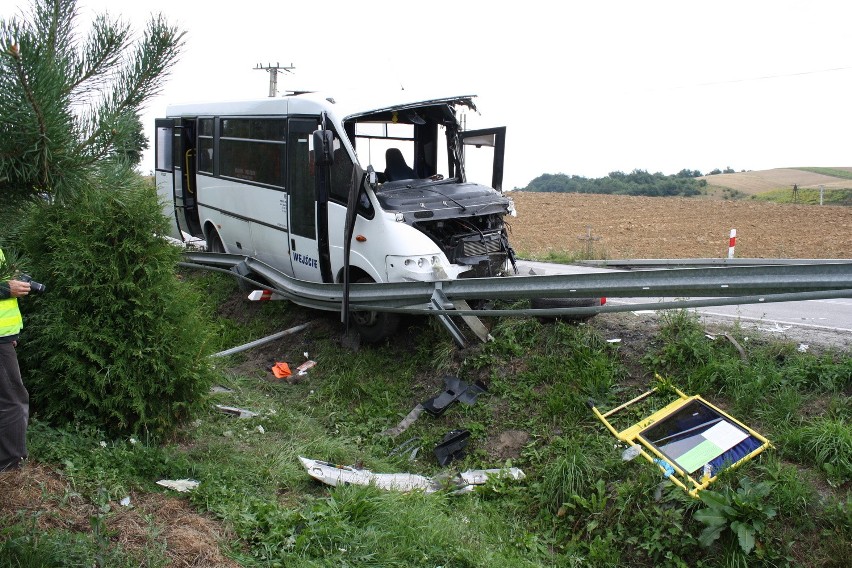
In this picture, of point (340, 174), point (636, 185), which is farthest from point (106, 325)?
point (636, 185)

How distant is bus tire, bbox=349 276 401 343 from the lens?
8102 millimetres

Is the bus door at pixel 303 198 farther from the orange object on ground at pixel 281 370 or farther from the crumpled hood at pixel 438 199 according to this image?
the orange object on ground at pixel 281 370

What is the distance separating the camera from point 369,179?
7.78 metres

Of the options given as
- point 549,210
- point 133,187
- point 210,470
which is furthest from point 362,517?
point 549,210

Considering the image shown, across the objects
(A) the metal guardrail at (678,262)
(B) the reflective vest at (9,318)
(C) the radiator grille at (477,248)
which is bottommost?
(A) the metal guardrail at (678,262)

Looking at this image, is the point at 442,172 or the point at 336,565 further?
the point at 442,172

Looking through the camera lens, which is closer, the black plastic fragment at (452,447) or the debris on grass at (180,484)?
the debris on grass at (180,484)

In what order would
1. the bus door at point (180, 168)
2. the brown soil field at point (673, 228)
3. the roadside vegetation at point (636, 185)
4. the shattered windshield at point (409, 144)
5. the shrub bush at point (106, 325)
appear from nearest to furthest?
1. the shrub bush at point (106, 325)
2. the shattered windshield at point (409, 144)
3. the bus door at point (180, 168)
4. the brown soil field at point (673, 228)
5. the roadside vegetation at point (636, 185)

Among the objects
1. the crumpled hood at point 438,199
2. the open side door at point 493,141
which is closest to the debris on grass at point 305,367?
the crumpled hood at point 438,199

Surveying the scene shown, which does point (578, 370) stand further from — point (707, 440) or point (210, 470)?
point (210, 470)

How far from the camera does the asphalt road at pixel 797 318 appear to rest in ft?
21.3

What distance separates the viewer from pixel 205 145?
11.4m

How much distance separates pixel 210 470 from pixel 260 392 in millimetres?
2701

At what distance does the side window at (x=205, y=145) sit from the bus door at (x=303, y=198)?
9.09ft
